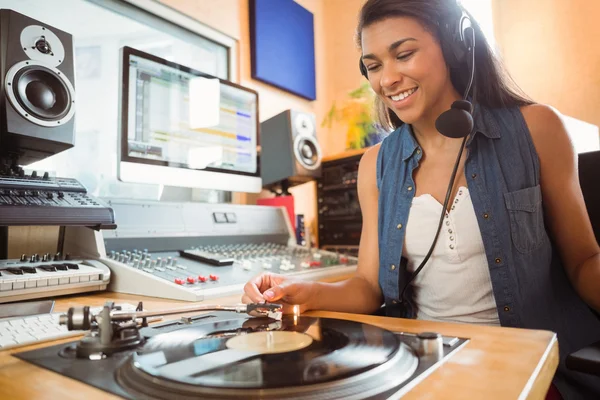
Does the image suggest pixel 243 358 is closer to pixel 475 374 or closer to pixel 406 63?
pixel 475 374

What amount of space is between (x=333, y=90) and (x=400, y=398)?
2.80m

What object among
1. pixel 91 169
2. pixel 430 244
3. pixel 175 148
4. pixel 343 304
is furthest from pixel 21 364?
pixel 91 169

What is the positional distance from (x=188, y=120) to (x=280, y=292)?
3.04ft

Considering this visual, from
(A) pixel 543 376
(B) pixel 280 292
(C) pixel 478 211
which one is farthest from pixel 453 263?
(A) pixel 543 376

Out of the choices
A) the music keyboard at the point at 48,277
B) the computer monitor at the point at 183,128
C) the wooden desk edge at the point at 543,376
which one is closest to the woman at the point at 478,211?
the wooden desk edge at the point at 543,376

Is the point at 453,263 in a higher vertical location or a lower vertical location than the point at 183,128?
lower

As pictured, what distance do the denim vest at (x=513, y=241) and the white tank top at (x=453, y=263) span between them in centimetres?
2

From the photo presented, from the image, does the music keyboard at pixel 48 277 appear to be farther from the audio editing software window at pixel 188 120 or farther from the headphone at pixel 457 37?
the headphone at pixel 457 37

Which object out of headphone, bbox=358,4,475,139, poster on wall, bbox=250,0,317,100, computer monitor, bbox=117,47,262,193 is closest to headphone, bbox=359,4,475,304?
headphone, bbox=358,4,475,139

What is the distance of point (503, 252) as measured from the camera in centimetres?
91

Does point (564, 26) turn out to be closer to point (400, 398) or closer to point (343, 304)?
point (343, 304)

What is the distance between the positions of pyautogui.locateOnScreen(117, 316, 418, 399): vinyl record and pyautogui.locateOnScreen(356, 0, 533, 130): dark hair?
68 cm

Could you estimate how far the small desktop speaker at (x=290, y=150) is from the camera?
6.33 feet

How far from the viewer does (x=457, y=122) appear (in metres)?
0.83
